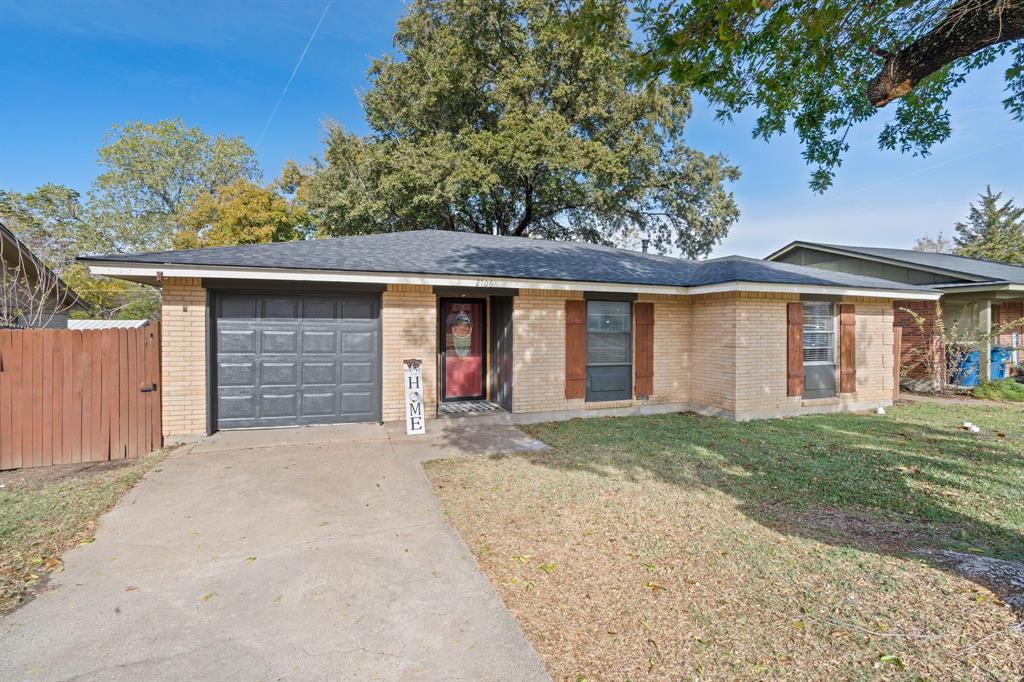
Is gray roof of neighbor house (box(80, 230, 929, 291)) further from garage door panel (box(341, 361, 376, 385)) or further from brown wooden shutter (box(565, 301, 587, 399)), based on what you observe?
garage door panel (box(341, 361, 376, 385))

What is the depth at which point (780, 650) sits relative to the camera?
2.52 metres

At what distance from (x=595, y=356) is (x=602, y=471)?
3.89 metres

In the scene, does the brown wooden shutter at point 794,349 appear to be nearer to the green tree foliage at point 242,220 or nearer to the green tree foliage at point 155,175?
the green tree foliage at point 242,220

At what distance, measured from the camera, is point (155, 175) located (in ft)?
103

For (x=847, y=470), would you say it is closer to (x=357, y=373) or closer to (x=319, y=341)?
(x=357, y=373)

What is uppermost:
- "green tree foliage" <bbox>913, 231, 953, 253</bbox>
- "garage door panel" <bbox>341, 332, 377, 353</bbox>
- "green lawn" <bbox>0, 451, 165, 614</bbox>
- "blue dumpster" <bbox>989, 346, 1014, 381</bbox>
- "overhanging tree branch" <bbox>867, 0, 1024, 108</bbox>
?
"green tree foliage" <bbox>913, 231, 953, 253</bbox>

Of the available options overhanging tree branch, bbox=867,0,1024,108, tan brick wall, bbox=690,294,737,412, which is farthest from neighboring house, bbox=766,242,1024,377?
overhanging tree branch, bbox=867,0,1024,108

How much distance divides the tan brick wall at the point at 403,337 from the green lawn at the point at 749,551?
96.9 inches

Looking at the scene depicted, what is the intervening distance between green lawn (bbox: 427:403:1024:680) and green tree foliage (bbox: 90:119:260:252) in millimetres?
34322

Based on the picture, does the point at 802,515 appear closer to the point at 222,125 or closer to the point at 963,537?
the point at 963,537

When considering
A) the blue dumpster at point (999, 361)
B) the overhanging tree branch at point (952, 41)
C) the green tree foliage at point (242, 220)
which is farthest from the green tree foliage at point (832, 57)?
the green tree foliage at point (242, 220)

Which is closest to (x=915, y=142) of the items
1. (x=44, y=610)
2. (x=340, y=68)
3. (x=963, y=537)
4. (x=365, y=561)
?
(x=963, y=537)

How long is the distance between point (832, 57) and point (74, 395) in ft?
32.1

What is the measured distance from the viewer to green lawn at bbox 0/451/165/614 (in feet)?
10.8
